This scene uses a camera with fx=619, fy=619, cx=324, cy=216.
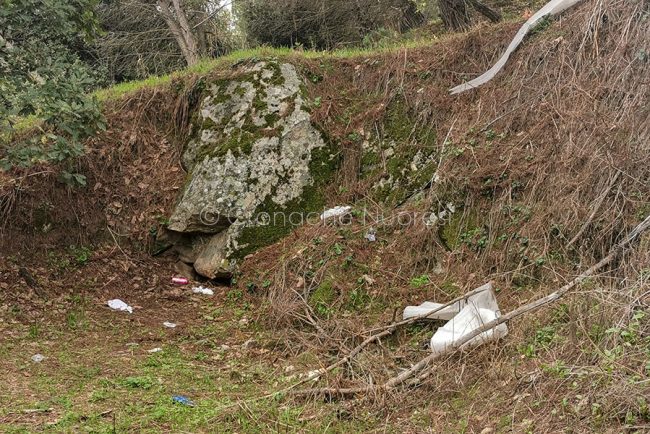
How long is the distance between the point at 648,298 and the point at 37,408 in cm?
380

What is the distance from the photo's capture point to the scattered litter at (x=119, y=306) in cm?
615

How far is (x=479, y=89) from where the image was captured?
7.05 metres

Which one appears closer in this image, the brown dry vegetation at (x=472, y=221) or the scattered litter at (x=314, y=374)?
the brown dry vegetation at (x=472, y=221)

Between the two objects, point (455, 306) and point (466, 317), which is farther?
point (455, 306)

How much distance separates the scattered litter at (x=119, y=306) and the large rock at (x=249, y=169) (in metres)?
1.01

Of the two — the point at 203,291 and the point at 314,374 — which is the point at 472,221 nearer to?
the point at 314,374

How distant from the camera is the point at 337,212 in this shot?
6688 millimetres

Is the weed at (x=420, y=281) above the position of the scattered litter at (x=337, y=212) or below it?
below

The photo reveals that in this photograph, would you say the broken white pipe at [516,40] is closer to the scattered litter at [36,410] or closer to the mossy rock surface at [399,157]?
the mossy rock surface at [399,157]

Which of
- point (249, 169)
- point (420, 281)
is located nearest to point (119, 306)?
point (249, 169)

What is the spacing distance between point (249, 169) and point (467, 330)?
369 centimetres

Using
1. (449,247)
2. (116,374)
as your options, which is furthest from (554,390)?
(116,374)

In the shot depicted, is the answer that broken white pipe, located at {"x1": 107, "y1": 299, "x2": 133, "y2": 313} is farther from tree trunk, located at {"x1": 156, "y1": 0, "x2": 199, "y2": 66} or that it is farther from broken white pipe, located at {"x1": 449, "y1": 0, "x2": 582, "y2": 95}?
tree trunk, located at {"x1": 156, "y1": 0, "x2": 199, "y2": 66}

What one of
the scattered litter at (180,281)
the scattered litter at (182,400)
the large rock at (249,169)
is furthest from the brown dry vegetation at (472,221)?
the scattered litter at (182,400)
